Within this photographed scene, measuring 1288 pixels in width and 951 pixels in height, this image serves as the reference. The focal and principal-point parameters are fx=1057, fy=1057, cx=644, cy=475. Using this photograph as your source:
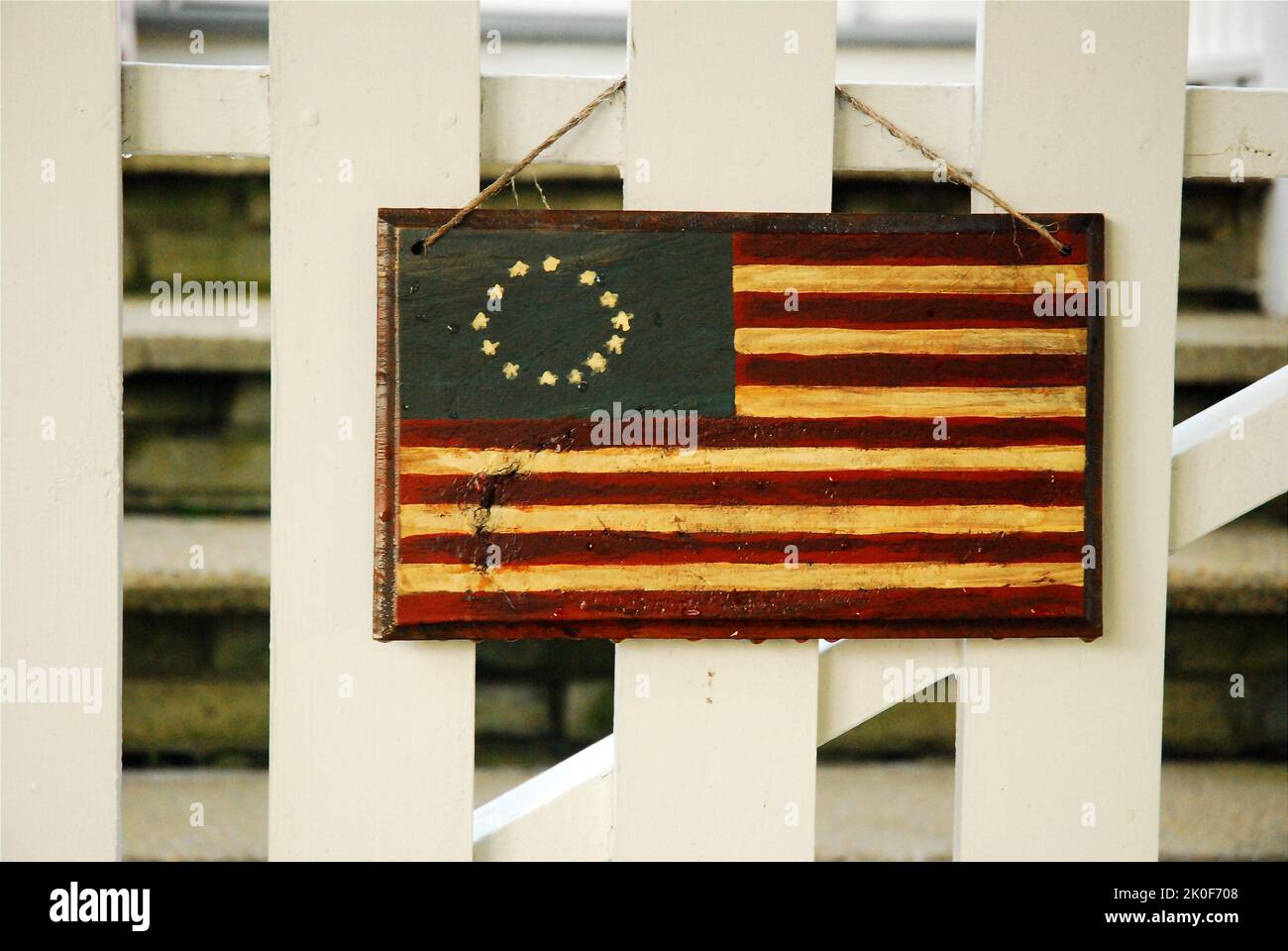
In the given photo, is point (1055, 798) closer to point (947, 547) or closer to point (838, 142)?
point (947, 547)

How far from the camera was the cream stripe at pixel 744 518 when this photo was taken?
1164mm

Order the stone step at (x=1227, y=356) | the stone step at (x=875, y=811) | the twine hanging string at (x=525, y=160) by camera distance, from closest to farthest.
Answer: the twine hanging string at (x=525, y=160) < the stone step at (x=875, y=811) < the stone step at (x=1227, y=356)

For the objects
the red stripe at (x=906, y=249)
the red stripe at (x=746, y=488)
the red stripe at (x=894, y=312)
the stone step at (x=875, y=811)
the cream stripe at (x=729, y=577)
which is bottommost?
the stone step at (x=875, y=811)

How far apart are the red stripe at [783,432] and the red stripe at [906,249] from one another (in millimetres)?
177

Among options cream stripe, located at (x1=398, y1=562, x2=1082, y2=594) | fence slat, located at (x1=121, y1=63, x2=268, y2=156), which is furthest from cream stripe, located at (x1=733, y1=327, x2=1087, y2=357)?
fence slat, located at (x1=121, y1=63, x2=268, y2=156)

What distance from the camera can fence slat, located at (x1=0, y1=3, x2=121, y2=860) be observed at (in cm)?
115

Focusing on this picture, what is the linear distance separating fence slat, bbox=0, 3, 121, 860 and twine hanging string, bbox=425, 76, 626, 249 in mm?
368

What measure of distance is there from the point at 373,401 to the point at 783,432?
1.52 feet

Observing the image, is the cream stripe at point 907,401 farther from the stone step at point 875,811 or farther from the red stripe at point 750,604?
the stone step at point 875,811

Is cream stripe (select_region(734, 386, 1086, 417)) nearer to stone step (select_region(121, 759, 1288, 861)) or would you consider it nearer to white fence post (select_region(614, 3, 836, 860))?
white fence post (select_region(614, 3, 836, 860))

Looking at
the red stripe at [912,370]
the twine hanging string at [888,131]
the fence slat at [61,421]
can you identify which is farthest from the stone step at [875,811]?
the twine hanging string at [888,131]
